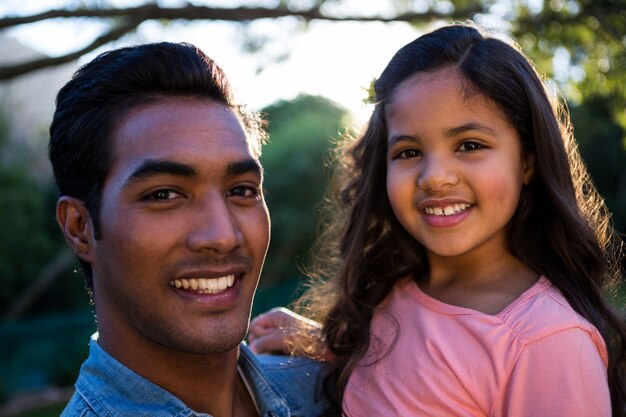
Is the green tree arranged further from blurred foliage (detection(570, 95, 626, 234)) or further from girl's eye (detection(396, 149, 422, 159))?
girl's eye (detection(396, 149, 422, 159))

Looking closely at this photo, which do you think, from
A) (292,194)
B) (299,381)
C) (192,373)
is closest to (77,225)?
(192,373)

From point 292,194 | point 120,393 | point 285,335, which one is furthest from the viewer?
point 292,194

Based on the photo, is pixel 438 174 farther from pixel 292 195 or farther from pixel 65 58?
pixel 292 195

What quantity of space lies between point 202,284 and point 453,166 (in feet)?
3.33

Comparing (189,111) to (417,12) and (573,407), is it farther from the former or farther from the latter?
(417,12)

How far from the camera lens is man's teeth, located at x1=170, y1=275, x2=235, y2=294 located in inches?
90.0

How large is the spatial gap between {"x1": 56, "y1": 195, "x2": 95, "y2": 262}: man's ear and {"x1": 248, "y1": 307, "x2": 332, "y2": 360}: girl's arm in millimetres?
1061

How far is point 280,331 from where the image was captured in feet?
10.7

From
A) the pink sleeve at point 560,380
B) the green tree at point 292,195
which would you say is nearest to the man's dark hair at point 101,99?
the pink sleeve at point 560,380

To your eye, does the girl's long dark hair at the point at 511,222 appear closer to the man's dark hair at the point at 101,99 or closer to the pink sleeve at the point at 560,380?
the pink sleeve at the point at 560,380

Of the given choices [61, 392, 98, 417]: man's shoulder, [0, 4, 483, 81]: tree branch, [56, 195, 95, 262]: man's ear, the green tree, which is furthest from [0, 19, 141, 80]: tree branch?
the green tree

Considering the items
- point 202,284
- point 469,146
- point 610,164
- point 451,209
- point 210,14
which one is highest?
point 210,14

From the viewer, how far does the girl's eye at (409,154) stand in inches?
111

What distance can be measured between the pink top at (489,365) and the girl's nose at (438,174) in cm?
45
